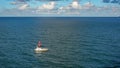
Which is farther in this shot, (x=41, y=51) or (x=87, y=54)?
(x=41, y=51)

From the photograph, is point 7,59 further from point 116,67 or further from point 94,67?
point 116,67

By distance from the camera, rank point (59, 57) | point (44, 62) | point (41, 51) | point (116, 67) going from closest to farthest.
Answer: point (116, 67) → point (44, 62) → point (59, 57) → point (41, 51)

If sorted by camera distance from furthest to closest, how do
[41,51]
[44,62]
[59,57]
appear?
[41,51] < [59,57] < [44,62]

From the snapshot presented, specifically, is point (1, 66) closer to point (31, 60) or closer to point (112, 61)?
point (31, 60)

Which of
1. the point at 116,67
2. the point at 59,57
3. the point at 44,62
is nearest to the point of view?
the point at 116,67

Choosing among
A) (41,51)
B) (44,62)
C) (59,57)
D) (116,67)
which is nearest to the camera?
(116,67)

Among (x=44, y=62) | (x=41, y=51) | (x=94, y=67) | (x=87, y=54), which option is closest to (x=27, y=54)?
(x=41, y=51)

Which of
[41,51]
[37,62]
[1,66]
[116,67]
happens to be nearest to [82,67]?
[116,67]

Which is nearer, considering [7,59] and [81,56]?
[7,59]
